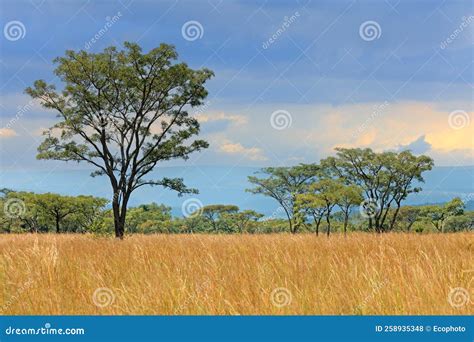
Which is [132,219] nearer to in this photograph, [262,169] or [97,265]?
[262,169]

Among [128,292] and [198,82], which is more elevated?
[198,82]

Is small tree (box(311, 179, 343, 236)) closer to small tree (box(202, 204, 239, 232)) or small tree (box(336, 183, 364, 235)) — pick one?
small tree (box(336, 183, 364, 235))

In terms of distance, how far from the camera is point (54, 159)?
93.5ft

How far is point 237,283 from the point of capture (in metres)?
6.45

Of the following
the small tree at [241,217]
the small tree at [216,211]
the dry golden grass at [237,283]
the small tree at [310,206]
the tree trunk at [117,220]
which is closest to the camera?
the dry golden grass at [237,283]

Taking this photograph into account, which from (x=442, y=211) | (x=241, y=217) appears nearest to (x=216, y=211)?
(x=241, y=217)

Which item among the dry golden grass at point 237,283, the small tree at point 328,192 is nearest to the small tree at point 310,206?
the small tree at point 328,192

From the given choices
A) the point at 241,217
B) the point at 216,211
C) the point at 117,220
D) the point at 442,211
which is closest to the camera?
the point at 117,220

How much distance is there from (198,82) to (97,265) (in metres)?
22.4

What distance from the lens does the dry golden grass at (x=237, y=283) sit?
5.69m

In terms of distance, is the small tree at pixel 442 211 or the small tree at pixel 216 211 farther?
the small tree at pixel 216 211

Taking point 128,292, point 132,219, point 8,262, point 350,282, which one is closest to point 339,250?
point 350,282

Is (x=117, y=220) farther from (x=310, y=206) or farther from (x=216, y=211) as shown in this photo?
(x=216, y=211)

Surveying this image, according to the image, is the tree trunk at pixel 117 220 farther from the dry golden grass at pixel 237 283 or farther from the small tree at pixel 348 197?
the small tree at pixel 348 197
